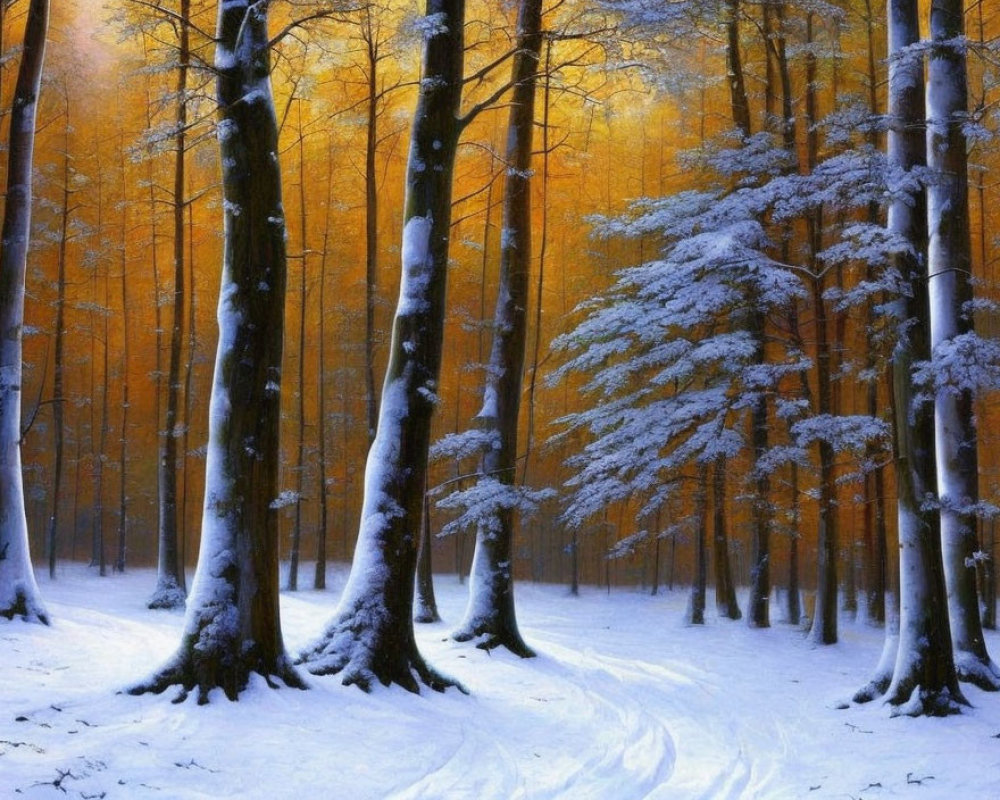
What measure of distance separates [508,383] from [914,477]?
211 inches

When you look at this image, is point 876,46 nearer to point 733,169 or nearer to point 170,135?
point 733,169

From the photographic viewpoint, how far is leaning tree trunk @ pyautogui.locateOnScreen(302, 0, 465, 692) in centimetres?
709

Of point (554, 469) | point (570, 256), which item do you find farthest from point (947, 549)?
point (554, 469)

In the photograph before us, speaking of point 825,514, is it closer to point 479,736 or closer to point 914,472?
point 914,472

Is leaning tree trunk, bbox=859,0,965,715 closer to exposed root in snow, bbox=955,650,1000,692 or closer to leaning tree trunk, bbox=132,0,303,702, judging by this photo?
exposed root in snow, bbox=955,650,1000,692

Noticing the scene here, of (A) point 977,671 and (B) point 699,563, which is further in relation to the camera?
(B) point 699,563

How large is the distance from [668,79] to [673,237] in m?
5.14

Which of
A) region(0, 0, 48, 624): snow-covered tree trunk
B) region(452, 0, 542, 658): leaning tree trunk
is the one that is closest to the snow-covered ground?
region(452, 0, 542, 658): leaning tree trunk

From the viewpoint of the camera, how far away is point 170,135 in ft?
23.3

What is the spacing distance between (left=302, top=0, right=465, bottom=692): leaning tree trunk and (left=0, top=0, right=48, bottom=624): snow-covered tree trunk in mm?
5035

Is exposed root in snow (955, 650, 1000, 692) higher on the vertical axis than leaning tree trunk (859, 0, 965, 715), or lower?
lower

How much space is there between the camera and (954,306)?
30.6 feet

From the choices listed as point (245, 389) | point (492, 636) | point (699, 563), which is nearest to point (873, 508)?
point (699, 563)

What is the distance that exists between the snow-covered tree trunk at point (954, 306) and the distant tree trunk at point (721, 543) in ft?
16.3
